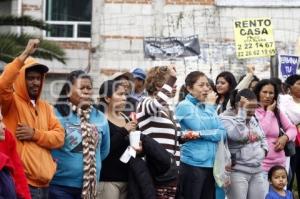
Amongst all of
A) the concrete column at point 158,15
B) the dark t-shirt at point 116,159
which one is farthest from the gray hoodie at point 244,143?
the concrete column at point 158,15

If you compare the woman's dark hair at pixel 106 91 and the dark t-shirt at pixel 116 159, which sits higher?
the woman's dark hair at pixel 106 91

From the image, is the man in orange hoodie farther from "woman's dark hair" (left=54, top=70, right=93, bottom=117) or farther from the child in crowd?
the child in crowd

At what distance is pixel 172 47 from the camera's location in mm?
16484

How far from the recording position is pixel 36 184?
7.17 meters

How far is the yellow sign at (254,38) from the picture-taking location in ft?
44.0

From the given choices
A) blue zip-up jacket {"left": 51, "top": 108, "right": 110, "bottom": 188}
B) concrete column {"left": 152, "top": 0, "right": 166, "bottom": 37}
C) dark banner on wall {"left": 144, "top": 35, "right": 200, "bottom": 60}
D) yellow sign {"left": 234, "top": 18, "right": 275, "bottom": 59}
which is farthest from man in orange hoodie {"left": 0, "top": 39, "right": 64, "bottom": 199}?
concrete column {"left": 152, "top": 0, "right": 166, "bottom": 37}

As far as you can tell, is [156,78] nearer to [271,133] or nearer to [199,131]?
[199,131]

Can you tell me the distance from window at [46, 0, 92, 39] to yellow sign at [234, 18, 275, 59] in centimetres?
542

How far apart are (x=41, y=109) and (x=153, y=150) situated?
1.26 meters

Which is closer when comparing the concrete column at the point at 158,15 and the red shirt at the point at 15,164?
the red shirt at the point at 15,164

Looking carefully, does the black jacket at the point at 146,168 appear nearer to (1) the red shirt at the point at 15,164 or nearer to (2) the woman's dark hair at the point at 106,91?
(2) the woman's dark hair at the point at 106,91

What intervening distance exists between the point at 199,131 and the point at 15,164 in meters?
2.95

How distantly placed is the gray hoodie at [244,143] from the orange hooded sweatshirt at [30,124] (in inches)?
99.5

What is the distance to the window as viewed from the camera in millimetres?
18312
